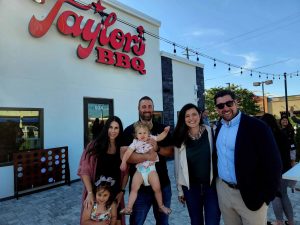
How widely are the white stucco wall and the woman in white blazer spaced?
4655mm

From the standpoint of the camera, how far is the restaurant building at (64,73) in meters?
5.53

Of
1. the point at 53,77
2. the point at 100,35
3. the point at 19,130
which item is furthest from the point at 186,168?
the point at 100,35

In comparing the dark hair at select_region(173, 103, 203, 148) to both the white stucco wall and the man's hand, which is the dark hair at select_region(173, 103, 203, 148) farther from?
the white stucco wall

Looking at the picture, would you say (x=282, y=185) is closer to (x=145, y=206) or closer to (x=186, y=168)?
(x=186, y=168)

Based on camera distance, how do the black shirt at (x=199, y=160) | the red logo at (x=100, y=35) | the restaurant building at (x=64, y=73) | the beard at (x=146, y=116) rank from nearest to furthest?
1. the black shirt at (x=199, y=160)
2. the beard at (x=146, y=116)
3. the restaurant building at (x=64, y=73)
4. the red logo at (x=100, y=35)

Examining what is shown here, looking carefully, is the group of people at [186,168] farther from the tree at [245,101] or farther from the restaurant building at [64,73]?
→ the tree at [245,101]

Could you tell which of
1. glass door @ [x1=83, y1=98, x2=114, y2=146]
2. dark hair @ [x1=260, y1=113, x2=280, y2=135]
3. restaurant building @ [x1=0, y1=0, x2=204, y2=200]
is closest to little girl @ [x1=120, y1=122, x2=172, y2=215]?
dark hair @ [x1=260, y1=113, x2=280, y2=135]

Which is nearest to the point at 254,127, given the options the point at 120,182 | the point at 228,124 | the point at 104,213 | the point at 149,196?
the point at 228,124

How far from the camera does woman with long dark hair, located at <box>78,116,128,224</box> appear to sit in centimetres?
244

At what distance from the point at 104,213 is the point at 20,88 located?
440 cm

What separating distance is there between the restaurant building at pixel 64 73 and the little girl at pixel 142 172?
13.1 feet

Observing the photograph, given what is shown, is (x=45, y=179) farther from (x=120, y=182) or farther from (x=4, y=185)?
(x=120, y=182)

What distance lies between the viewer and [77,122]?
6777mm

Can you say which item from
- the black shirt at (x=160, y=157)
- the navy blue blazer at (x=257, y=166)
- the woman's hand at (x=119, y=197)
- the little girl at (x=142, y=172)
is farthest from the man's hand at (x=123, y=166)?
the navy blue blazer at (x=257, y=166)
